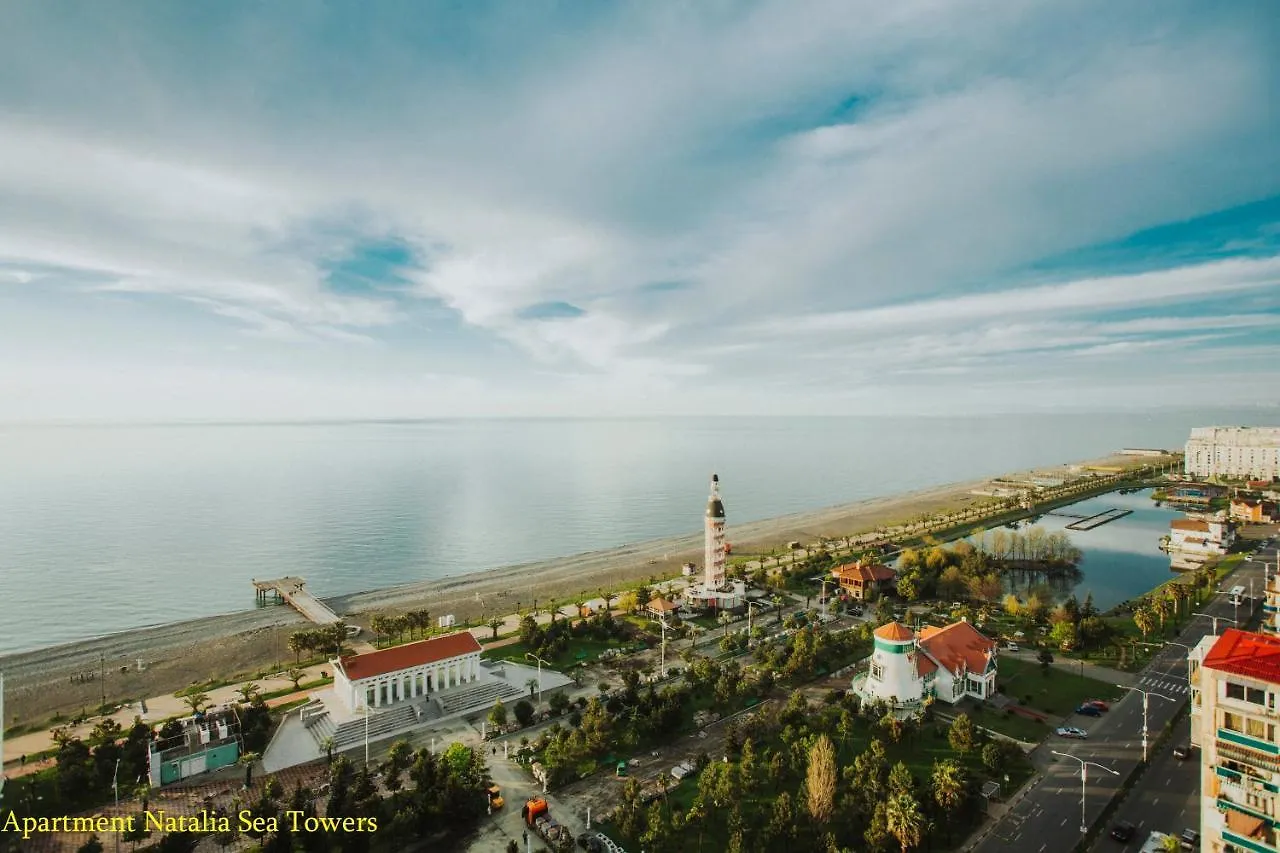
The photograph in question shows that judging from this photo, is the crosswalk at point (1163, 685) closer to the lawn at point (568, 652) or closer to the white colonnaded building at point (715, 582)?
the white colonnaded building at point (715, 582)

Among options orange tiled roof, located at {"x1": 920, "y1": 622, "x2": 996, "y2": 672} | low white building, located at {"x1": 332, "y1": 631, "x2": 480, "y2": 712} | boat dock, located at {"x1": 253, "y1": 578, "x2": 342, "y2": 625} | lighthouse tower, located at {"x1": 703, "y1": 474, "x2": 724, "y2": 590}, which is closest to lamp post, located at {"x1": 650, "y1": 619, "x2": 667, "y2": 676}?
lighthouse tower, located at {"x1": 703, "y1": 474, "x2": 724, "y2": 590}

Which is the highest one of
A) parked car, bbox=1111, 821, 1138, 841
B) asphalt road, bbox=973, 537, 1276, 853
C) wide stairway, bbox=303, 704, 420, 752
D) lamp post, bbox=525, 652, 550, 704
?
wide stairway, bbox=303, 704, 420, 752

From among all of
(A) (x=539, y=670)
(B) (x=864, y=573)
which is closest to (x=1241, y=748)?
(A) (x=539, y=670)

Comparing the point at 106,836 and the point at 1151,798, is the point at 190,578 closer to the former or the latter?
the point at 106,836

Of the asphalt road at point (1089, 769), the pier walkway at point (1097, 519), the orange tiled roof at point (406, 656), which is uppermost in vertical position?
the orange tiled roof at point (406, 656)

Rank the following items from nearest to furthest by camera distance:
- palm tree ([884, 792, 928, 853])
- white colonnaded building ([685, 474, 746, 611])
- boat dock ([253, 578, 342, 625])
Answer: palm tree ([884, 792, 928, 853]) → white colonnaded building ([685, 474, 746, 611]) → boat dock ([253, 578, 342, 625])

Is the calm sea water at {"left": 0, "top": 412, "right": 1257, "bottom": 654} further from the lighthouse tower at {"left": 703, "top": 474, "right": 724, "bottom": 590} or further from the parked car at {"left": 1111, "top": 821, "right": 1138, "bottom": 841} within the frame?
the parked car at {"left": 1111, "top": 821, "right": 1138, "bottom": 841}

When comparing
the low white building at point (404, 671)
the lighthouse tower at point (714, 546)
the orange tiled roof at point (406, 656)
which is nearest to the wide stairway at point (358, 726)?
the low white building at point (404, 671)

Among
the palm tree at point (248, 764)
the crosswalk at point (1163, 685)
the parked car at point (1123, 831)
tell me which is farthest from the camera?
the crosswalk at point (1163, 685)
